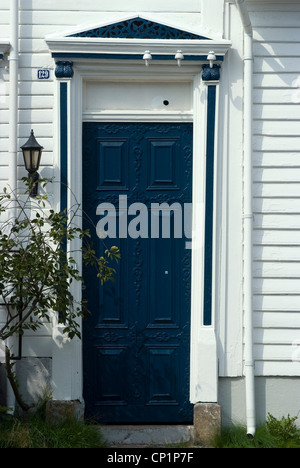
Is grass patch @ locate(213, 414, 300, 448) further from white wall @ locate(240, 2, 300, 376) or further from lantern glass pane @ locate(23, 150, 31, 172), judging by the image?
lantern glass pane @ locate(23, 150, 31, 172)

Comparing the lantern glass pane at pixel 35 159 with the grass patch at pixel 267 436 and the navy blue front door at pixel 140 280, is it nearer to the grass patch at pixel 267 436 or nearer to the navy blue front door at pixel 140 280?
the navy blue front door at pixel 140 280

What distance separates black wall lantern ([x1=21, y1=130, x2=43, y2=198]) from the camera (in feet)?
24.6

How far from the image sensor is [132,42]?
758cm

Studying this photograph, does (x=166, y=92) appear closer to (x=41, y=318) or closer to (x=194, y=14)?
(x=194, y=14)

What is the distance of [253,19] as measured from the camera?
7785mm

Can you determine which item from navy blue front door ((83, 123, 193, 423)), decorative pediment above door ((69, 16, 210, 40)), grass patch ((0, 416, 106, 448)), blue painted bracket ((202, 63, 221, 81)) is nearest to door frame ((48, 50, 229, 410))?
blue painted bracket ((202, 63, 221, 81))

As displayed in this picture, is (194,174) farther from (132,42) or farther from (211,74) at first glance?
(132,42)

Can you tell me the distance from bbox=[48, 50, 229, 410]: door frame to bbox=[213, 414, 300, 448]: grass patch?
0.39 meters

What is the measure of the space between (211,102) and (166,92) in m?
0.49

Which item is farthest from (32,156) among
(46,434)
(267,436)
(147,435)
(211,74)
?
(267,436)

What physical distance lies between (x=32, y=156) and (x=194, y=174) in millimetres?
1533

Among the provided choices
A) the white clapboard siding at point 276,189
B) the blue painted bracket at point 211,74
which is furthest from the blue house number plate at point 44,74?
the white clapboard siding at point 276,189

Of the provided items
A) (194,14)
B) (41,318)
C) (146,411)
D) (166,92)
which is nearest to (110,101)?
(166,92)

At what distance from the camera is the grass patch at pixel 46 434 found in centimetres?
691
